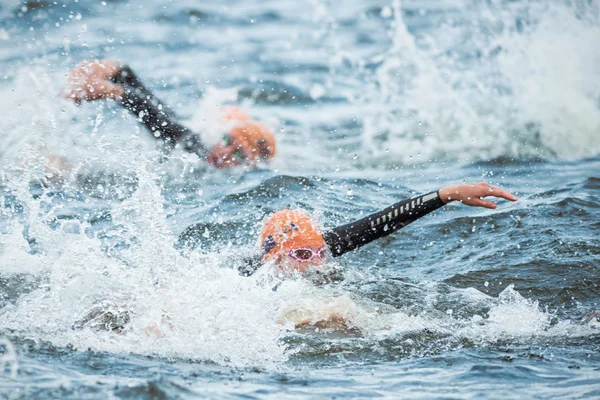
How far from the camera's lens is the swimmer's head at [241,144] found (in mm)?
8555

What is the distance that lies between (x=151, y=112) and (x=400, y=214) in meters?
2.84

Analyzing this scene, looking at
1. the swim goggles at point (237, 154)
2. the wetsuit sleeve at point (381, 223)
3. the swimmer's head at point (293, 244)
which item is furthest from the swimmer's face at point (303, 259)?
the swim goggles at point (237, 154)

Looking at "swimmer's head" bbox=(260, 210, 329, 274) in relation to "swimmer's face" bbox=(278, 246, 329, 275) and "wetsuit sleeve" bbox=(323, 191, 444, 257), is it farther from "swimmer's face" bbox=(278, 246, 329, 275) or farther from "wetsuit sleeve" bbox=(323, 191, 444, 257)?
"wetsuit sleeve" bbox=(323, 191, 444, 257)

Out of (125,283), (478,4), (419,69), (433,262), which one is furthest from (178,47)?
(125,283)

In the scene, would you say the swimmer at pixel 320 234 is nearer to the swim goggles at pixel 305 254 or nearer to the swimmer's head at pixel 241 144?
the swim goggles at pixel 305 254

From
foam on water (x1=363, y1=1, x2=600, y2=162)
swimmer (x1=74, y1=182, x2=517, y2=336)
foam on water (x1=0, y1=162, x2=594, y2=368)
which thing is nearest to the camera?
foam on water (x1=0, y1=162, x2=594, y2=368)

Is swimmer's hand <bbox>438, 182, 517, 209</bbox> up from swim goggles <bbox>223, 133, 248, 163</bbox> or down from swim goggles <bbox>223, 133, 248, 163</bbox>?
down

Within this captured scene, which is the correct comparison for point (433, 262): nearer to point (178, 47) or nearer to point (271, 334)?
point (271, 334)

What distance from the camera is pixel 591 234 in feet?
25.6

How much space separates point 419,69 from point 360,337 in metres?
10.7

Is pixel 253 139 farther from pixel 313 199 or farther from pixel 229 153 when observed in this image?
pixel 313 199

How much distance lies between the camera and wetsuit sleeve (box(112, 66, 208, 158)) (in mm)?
7410

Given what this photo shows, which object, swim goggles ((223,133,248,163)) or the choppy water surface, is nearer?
the choppy water surface

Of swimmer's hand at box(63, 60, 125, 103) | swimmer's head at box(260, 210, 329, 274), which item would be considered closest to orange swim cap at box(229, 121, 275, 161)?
swimmer's hand at box(63, 60, 125, 103)
